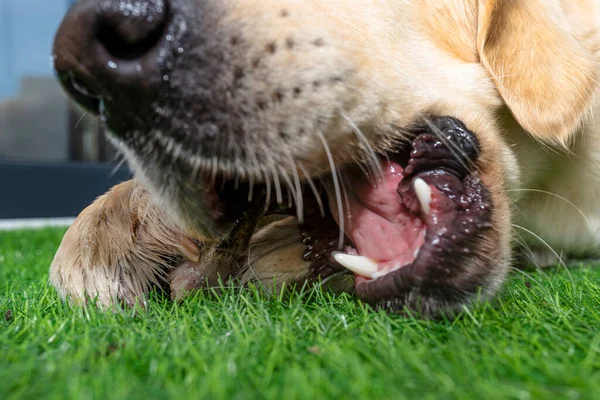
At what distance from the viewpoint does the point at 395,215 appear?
1219 millimetres

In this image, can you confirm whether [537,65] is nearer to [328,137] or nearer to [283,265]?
[328,137]

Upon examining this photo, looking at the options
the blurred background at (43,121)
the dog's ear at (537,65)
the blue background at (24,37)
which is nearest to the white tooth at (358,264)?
the dog's ear at (537,65)

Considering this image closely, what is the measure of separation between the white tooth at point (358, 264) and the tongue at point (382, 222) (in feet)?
0.06

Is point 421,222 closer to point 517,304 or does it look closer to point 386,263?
point 386,263

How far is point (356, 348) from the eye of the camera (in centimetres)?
86

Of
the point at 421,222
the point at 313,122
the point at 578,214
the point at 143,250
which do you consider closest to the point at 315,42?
the point at 313,122

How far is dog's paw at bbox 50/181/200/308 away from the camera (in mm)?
1322

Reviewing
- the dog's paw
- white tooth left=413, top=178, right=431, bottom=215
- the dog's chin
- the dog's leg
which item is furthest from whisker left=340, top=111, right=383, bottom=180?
the dog's paw

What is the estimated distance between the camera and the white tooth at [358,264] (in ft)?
3.75

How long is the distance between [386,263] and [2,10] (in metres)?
7.08

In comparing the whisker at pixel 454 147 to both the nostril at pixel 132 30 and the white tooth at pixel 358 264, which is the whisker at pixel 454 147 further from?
the nostril at pixel 132 30

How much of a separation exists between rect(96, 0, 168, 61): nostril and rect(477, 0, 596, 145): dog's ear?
0.84 metres

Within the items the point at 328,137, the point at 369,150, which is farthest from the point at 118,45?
the point at 369,150

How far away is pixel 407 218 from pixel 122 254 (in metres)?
0.70
